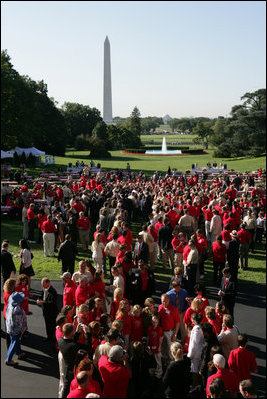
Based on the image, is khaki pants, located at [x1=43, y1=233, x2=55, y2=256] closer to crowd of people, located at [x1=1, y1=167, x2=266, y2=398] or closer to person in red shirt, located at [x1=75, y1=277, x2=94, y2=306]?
crowd of people, located at [x1=1, y1=167, x2=266, y2=398]

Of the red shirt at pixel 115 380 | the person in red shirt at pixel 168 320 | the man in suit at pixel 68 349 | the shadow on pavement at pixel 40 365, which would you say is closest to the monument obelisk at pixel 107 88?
the shadow on pavement at pixel 40 365

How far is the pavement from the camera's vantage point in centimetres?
626

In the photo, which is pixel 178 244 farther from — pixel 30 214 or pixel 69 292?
pixel 30 214

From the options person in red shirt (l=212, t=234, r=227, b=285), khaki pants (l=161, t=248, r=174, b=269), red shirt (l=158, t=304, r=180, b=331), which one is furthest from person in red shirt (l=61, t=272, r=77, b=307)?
khaki pants (l=161, t=248, r=174, b=269)

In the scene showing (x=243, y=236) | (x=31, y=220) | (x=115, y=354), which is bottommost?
(x=115, y=354)

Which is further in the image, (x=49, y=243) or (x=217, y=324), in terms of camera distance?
(x=49, y=243)

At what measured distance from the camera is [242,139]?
49.9 meters

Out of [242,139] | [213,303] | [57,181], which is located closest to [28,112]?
[57,181]

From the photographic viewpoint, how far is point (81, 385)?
4531 mm

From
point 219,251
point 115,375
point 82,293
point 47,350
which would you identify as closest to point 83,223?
point 219,251

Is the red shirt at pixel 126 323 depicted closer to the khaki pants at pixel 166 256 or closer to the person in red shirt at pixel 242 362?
the person in red shirt at pixel 242 362

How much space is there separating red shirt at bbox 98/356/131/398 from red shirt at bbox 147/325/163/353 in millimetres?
1418

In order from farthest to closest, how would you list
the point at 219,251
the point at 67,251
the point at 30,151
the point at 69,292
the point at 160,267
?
the point at 30,151
the point at 160,267
the point at 67,251
the point at 219,251
the point at 69,292

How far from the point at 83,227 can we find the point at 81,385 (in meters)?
9.12
